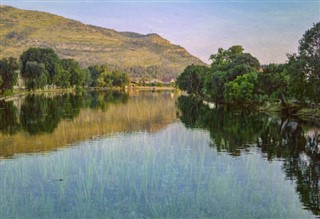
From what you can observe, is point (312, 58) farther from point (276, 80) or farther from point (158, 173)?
point (158, 173)

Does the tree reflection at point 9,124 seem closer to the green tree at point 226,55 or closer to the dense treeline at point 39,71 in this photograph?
the dense treeline at point 39,71

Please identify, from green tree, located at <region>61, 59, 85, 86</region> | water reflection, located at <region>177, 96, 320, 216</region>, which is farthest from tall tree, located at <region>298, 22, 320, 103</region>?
green tree, located at <region>61, 59, 85, 86</region>

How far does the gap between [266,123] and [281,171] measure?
26.6m

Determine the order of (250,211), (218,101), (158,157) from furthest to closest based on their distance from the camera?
(218,101) < (158,157) < (250,211)

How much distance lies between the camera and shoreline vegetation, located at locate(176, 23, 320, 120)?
156 feet

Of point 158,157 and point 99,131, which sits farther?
point 99,131

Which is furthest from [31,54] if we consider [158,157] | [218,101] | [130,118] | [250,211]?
[250,211]

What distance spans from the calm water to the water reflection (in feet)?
0.27

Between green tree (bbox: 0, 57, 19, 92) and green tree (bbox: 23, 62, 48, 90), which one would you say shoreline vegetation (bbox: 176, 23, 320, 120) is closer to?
green tree (bbox: 0, 57, 19, 92)

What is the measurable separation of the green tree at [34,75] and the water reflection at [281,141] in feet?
292

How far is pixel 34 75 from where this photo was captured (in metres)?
138

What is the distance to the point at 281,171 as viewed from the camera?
1045 inches

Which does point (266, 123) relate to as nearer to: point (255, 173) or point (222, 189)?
point (255, 173)

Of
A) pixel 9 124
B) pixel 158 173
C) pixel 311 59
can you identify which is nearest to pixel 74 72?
pixel 9 124
